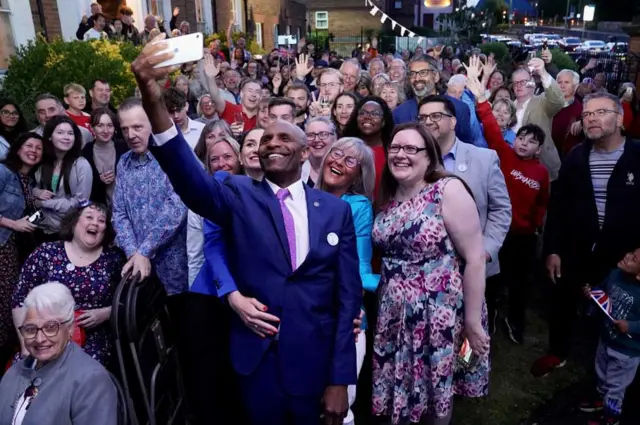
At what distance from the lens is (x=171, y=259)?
10.7 ft

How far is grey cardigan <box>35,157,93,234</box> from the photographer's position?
3.88 meters

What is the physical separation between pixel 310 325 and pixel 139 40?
900 cm

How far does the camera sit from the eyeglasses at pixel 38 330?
216cm

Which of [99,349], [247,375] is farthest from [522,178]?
[99,349]

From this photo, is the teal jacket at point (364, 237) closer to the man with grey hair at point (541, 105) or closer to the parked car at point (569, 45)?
the man with grey hair at point (541, 105)

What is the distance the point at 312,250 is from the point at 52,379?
4.16ft

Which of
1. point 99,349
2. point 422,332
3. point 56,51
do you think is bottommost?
point 99,349

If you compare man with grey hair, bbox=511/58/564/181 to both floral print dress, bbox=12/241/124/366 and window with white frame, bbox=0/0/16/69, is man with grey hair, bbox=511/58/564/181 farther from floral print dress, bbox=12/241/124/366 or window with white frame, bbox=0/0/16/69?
window with white frame, bbox=0/0/16/69

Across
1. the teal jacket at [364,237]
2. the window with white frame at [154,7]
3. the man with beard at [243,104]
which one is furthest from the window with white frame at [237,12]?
the teal jacket at [364,237]

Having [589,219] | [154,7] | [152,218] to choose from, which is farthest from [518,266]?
[154,7]

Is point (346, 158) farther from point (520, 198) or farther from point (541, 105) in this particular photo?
point (541, 105)

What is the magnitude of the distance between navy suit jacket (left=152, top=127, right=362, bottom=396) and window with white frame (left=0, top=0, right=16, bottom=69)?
8696 mm

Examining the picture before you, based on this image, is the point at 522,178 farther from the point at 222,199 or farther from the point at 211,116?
the point at 211,116

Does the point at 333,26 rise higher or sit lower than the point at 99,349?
higher
